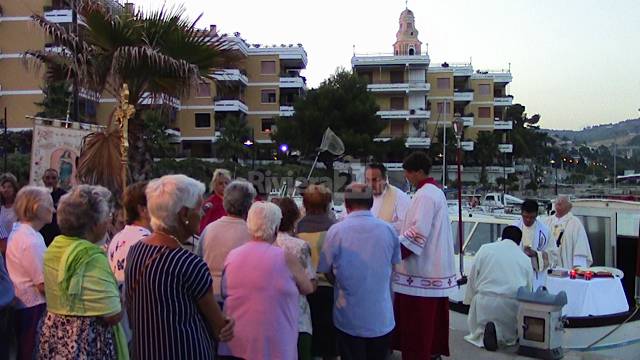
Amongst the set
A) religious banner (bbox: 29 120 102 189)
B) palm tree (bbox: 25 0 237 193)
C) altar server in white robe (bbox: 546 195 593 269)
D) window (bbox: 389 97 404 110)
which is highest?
window (bbox: 389 97 404 110)

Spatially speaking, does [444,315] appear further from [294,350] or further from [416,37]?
[416,37]

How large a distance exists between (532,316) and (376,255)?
2655 mm

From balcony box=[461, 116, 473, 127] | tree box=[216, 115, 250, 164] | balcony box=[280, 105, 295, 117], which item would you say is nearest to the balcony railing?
balcony box=[280, 105, 295, 117]

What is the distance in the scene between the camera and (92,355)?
3.19 m

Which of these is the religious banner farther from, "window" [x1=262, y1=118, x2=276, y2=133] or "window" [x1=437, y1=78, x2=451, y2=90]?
"window" [x1=437, y1=78, x2=451, y2=90]

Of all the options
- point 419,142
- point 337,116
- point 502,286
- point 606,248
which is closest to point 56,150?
point 502,286

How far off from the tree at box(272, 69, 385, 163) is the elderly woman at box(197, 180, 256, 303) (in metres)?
39.2

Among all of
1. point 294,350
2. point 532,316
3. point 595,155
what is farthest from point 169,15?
point 595,155

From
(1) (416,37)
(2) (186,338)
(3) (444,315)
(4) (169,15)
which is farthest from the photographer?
(1) (416,37)

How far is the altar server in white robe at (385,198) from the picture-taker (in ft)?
18.9

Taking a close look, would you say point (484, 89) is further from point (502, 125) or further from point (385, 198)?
point (385, 198)

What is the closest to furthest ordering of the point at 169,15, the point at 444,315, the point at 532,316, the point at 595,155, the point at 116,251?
1. the point at 116,251
2. the point at 444,315
3. the point at 532,316
4. the point at 169,15
5. the point at 595,155

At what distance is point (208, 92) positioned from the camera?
51938mm

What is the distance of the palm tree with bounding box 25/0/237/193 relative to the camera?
6.91 m
